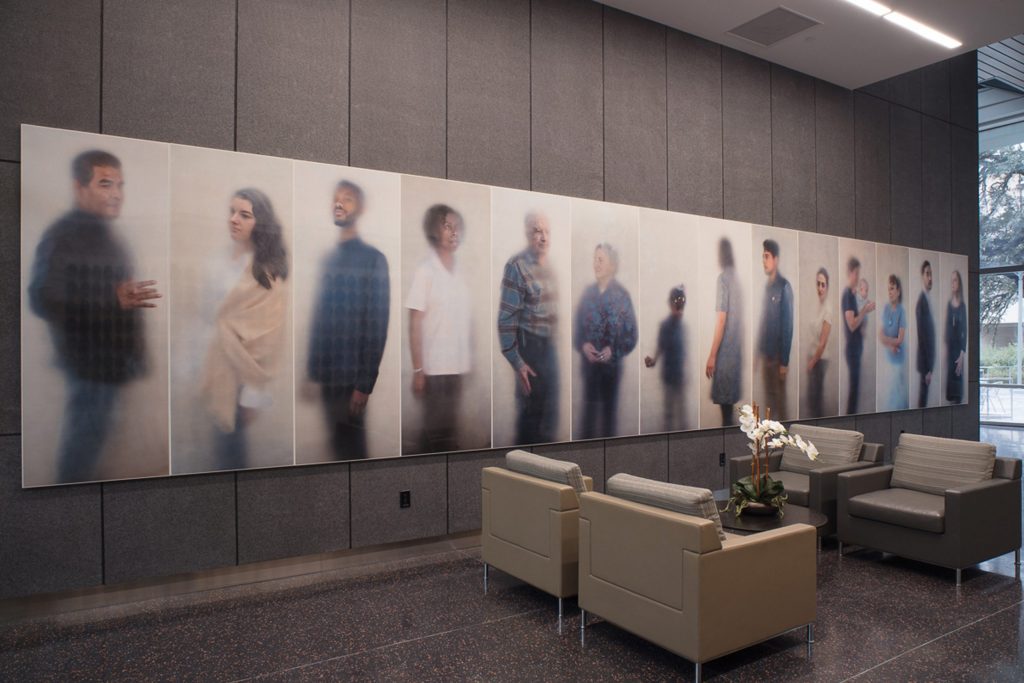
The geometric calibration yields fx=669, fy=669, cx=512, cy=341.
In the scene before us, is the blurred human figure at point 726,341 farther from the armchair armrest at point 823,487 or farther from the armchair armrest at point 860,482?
the armchair armrest at point 860,482

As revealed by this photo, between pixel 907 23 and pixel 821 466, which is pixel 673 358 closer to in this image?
pixel 821 466

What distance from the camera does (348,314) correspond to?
4.93 meters

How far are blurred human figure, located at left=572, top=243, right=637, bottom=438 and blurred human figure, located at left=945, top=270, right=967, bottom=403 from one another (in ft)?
19.6

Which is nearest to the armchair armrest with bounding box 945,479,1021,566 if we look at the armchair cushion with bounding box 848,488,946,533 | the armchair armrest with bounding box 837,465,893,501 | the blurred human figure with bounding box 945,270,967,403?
the armchair cushion with bounding box 848,488,946,533

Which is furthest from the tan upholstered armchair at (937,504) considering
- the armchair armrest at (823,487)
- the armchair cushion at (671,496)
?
the armchair cushion at (671,496)

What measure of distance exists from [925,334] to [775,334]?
3.18 metres

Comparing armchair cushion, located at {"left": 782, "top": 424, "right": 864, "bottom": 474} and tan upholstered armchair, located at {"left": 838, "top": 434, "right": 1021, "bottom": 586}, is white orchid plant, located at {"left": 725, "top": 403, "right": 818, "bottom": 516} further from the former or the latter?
armchair cushion, located at {"left": 782, "top": 424, "right": 864, "bottom": 474}

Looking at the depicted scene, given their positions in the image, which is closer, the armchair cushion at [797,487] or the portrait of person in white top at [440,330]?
the portrait of person in white top at [440,330]

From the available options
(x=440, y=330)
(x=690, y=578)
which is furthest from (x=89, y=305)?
(x=690, y=578)

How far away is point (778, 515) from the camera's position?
14.8 feet

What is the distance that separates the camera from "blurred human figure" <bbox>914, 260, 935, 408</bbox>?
29.9 feet

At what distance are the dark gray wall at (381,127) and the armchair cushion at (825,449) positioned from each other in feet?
3.17

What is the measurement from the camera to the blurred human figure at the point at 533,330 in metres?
5.66

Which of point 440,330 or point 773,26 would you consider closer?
point 440,330
